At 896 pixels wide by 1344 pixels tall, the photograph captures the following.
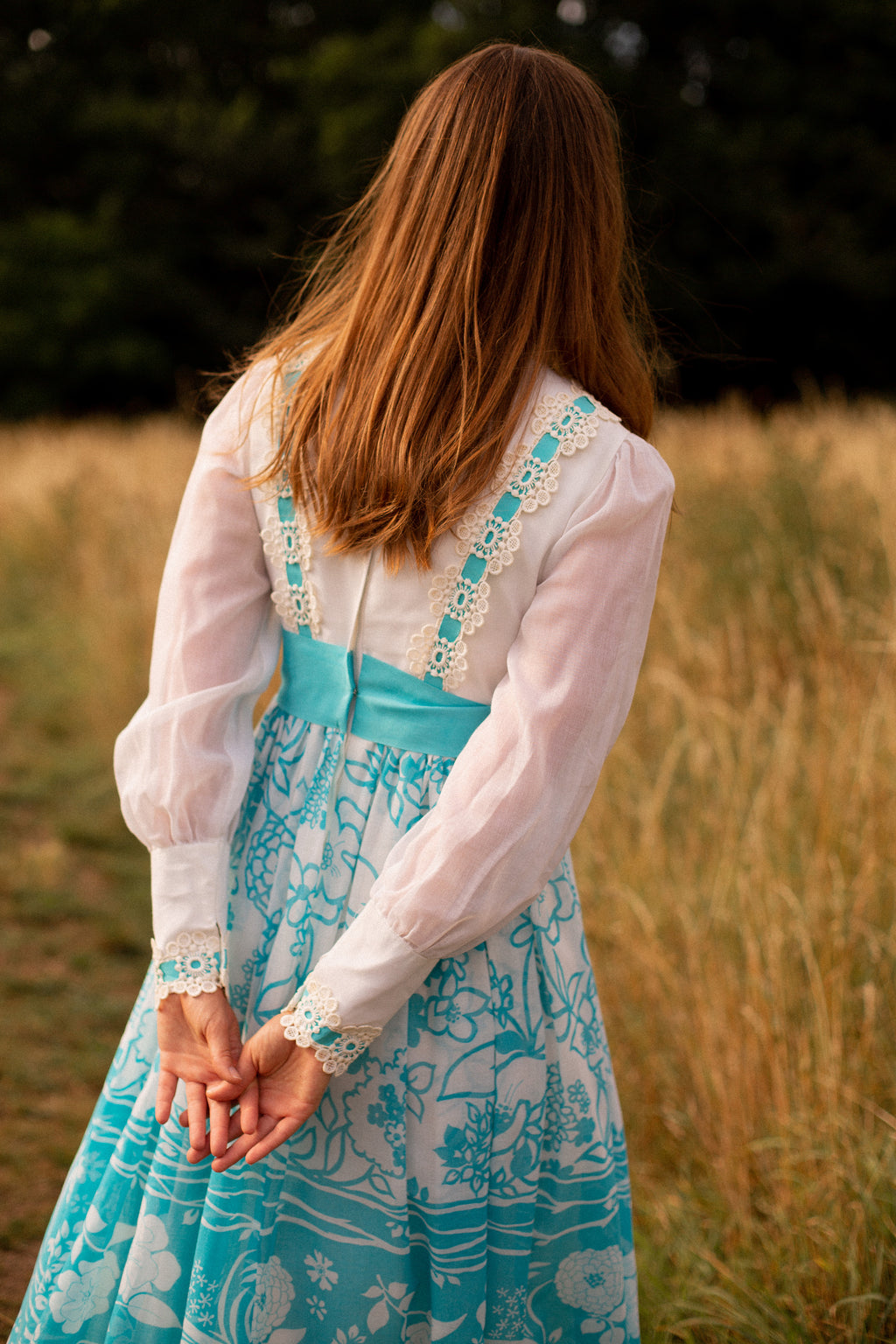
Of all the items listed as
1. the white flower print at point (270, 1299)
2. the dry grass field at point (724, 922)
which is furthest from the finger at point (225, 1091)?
the dry grass field at point (724, 922)

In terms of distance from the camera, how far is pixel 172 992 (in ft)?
3.53

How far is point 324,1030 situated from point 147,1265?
14.2 inches

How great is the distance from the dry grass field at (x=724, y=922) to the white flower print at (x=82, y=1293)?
0.76m

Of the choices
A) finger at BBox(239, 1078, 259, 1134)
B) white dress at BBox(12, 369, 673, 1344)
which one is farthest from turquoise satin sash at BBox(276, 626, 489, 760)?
finger at BBox(239, 1078, 259, 1134)

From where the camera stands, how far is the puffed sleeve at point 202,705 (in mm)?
1105

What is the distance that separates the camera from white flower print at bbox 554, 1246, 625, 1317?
1176mm

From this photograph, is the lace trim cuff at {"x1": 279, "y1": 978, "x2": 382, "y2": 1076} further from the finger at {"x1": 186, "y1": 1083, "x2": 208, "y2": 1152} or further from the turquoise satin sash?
the turquoise satin sash

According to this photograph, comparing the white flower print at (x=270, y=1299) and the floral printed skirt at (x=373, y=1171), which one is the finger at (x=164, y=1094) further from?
the white flower print at (x=270, y=1299)

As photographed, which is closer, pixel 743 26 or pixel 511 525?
pixel 511 525

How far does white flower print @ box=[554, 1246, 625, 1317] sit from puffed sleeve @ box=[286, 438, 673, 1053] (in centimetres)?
42

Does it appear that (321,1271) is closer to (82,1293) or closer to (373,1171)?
(373,1171)

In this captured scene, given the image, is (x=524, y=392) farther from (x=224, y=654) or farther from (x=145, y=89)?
(x=145, y=89)

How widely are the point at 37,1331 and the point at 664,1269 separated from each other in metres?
1.06

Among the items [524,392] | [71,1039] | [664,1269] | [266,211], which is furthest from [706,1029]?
[266,211]
